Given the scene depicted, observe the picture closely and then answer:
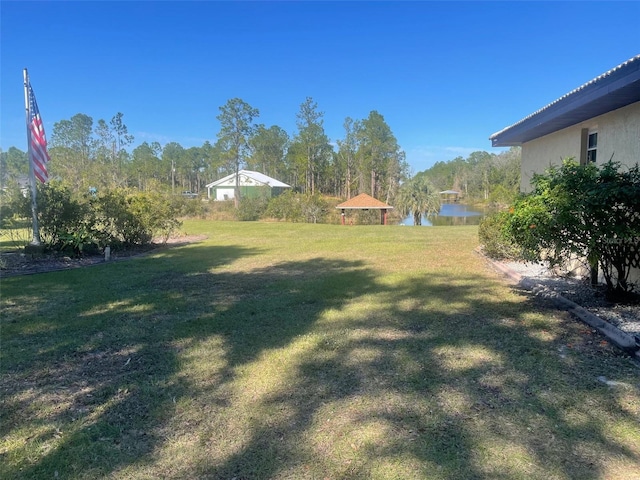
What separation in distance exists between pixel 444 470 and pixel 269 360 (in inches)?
76.1

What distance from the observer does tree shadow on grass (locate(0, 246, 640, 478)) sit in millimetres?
2355

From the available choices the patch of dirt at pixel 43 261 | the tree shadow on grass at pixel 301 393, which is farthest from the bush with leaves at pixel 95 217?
the tree shadow on grass at pixel 301 393

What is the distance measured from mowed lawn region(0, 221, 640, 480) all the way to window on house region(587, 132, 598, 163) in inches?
115

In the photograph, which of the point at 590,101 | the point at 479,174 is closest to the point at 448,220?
the point at 590,101

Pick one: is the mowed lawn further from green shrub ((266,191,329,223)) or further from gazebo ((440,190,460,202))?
gazebo ((440,190,460,202))

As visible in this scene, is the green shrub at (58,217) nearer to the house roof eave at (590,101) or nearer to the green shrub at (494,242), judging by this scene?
the green shrub at (494,242)

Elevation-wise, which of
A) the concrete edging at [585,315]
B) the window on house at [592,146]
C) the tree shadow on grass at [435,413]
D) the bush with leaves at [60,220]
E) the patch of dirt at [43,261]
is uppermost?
the window on house at [592,146]

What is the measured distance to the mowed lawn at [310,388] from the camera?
7.72 ft

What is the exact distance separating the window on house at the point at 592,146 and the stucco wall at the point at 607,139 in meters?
0.13

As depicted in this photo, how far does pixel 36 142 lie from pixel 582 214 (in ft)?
38.0

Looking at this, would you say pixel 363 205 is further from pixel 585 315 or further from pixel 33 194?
pixel 585 315

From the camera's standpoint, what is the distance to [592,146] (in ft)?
23.9

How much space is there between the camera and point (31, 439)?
2.58 metres

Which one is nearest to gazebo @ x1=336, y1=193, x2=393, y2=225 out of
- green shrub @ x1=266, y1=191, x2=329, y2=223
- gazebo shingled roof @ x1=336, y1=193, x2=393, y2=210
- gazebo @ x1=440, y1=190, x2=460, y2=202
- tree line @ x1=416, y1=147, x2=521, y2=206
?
gazebo shingled roof @ x1=336, y1=193, x2=393, y2=210
